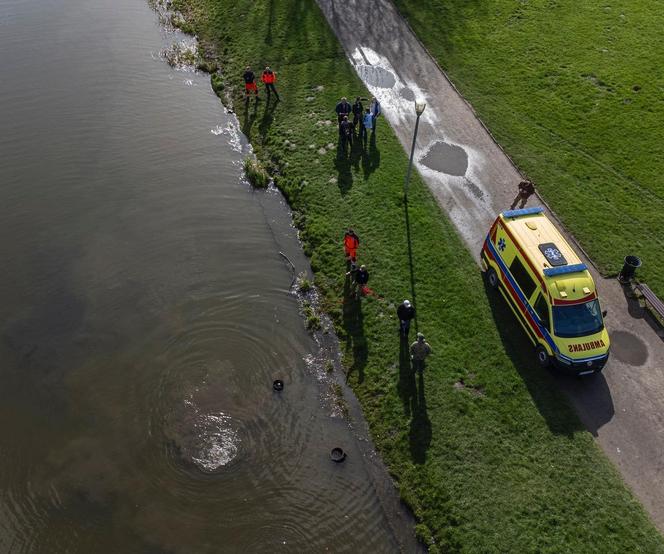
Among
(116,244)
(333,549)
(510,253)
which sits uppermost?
(510,253)

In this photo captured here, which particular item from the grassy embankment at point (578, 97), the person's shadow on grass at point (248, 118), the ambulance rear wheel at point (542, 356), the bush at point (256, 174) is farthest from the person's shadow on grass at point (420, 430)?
the person's shadow on grass at point (248, 118)

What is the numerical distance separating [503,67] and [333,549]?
23.6 m

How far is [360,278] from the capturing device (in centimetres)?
1773

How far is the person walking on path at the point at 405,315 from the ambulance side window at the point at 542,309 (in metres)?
3.61

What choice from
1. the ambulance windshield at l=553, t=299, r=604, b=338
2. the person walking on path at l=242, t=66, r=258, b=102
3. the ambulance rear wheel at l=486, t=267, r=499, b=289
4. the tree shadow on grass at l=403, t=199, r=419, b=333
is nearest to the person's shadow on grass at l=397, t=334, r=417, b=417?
the tree shadow on grass at l=403, t=199, r=419, b=333

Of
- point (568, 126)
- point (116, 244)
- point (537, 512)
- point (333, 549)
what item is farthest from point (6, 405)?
point (568, 126)

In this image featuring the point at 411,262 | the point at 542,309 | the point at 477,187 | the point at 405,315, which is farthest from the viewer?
the point at 477,187

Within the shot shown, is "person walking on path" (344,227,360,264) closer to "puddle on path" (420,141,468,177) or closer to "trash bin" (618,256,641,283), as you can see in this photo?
"puddle on path" (420,141,468,177)

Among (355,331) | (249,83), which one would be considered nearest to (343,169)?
(249,83)

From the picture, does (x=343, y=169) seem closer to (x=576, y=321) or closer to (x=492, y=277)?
(x=492, y=277)

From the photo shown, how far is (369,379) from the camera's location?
1645 cm

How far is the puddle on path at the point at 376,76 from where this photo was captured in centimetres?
2660

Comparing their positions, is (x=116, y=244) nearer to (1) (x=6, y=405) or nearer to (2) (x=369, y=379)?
(1) (x=6, y=405)

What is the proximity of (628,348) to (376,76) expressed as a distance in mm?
17075
